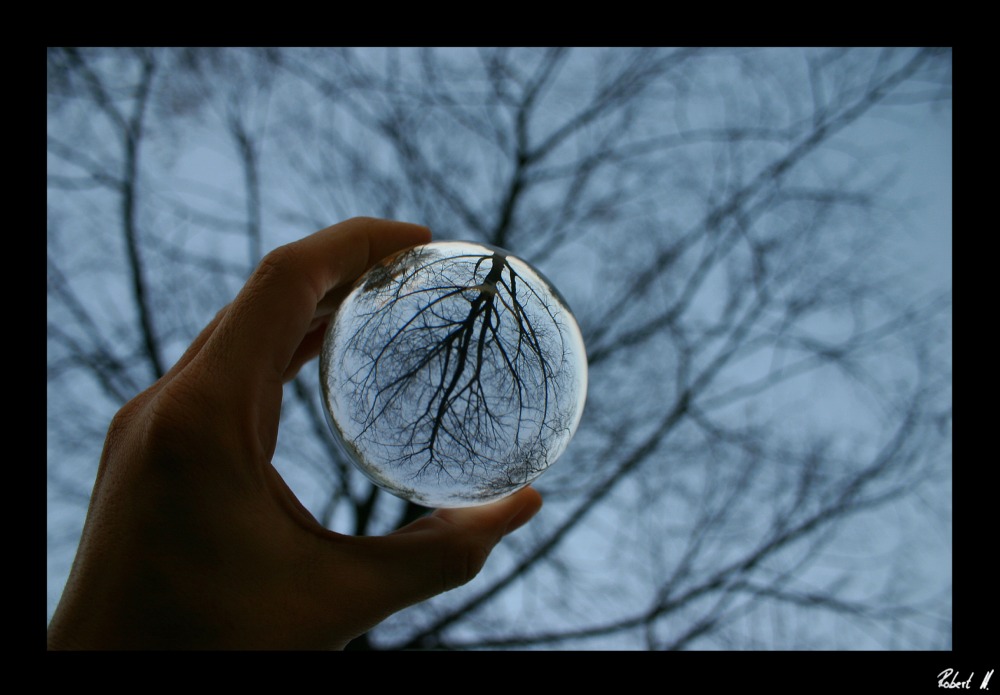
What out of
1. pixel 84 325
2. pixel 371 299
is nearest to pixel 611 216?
pixel 371 299

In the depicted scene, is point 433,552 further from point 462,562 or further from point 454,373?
point 454,373

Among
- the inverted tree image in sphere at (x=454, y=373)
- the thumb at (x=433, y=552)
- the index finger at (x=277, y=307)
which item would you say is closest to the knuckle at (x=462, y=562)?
the thumb at (x=433, y=552)

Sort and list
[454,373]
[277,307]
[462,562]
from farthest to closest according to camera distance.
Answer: [462,562] < [277,307] < [454,373]

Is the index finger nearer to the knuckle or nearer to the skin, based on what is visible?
the skin

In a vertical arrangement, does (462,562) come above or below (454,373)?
below

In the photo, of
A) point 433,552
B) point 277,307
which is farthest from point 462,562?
point 277,307

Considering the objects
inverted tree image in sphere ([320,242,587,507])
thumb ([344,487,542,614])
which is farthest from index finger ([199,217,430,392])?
thumb ([344,487,542,614])

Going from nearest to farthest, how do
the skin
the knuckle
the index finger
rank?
the skin, the index finger, the knuckle
